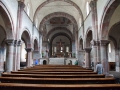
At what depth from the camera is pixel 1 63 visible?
56.2 feet

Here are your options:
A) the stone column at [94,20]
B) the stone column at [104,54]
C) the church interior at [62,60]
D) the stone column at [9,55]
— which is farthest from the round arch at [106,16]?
the stone column at [9,55]

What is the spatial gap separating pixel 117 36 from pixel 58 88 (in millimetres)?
16657

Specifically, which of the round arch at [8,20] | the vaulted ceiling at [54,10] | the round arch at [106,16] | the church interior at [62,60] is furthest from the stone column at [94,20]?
the round arch at [8,20]

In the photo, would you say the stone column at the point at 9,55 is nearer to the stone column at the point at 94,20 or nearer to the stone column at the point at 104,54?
the stone column at the point at 94,20

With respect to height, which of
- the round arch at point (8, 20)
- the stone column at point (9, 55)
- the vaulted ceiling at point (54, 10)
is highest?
the vaulted ceiling at point (54, 10)

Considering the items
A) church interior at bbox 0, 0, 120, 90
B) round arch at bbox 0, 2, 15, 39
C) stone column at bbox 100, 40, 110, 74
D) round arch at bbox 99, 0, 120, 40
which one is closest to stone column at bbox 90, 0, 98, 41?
church interior at bbox 0, 0, 120, 90

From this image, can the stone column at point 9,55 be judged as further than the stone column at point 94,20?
No

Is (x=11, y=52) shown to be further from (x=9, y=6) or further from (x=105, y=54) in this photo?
(x=105, y=54)

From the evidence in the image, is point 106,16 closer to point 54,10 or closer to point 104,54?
point 104,54

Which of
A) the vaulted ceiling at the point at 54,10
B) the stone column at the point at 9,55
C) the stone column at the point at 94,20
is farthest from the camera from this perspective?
the vaulted ceiling at the point at 54,10

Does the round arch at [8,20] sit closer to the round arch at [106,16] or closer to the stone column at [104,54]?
the round arch at [106,16]

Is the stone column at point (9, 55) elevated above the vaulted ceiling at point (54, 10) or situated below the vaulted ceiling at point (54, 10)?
below

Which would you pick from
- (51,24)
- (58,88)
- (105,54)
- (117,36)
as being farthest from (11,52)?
(51,24)

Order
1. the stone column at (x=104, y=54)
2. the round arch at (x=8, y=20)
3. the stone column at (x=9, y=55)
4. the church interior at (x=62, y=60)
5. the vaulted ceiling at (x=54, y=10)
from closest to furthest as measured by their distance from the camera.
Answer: the church interior at (x=62, y=60), the round arch at (x=8, y=20), the stone column at (x=104, y=54), the stone column at (x=9, y=55), the vaulted ceiling at (x=54, y=10)
